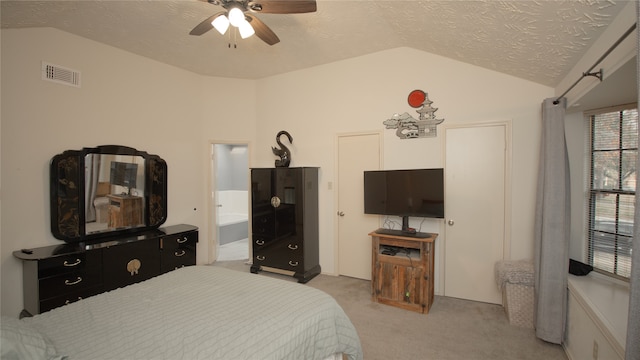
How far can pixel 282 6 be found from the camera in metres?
2.01

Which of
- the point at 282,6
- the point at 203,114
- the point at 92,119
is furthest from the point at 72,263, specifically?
the point at 282,6

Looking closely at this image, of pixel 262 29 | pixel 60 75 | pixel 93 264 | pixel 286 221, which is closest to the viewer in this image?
pixel 262 29

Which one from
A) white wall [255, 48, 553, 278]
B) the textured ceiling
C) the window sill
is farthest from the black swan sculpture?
the window sill

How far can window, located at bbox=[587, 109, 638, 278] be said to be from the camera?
2.21 m

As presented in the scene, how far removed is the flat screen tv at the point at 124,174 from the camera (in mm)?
3287

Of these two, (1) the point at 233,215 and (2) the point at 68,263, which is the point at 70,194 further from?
(1) the point at 233,215

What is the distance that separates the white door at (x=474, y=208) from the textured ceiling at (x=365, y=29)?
77cm

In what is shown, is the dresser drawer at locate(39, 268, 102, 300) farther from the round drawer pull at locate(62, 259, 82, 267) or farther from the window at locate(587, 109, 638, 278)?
the window at locate(587, 109, 638, 278)

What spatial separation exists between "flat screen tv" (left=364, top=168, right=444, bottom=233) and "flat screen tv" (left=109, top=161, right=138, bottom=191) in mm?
3000

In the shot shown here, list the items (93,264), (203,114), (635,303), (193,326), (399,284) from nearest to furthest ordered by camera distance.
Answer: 1. (635,303)
2. (193,326)
3. (93,264)
4. (399,284)
5. (203,114)

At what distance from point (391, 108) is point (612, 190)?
2260 millimetres

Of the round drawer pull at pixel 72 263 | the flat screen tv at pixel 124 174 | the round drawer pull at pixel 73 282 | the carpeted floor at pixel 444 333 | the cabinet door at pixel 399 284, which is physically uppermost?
the flat screen tv at pixel 124 174

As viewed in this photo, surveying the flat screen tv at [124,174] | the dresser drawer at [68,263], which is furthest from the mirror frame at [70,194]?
the dresser drawer at [68,263]

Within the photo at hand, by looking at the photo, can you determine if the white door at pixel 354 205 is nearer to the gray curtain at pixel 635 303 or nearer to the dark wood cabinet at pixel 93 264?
the dark wood cabinet at pixel 93 264
